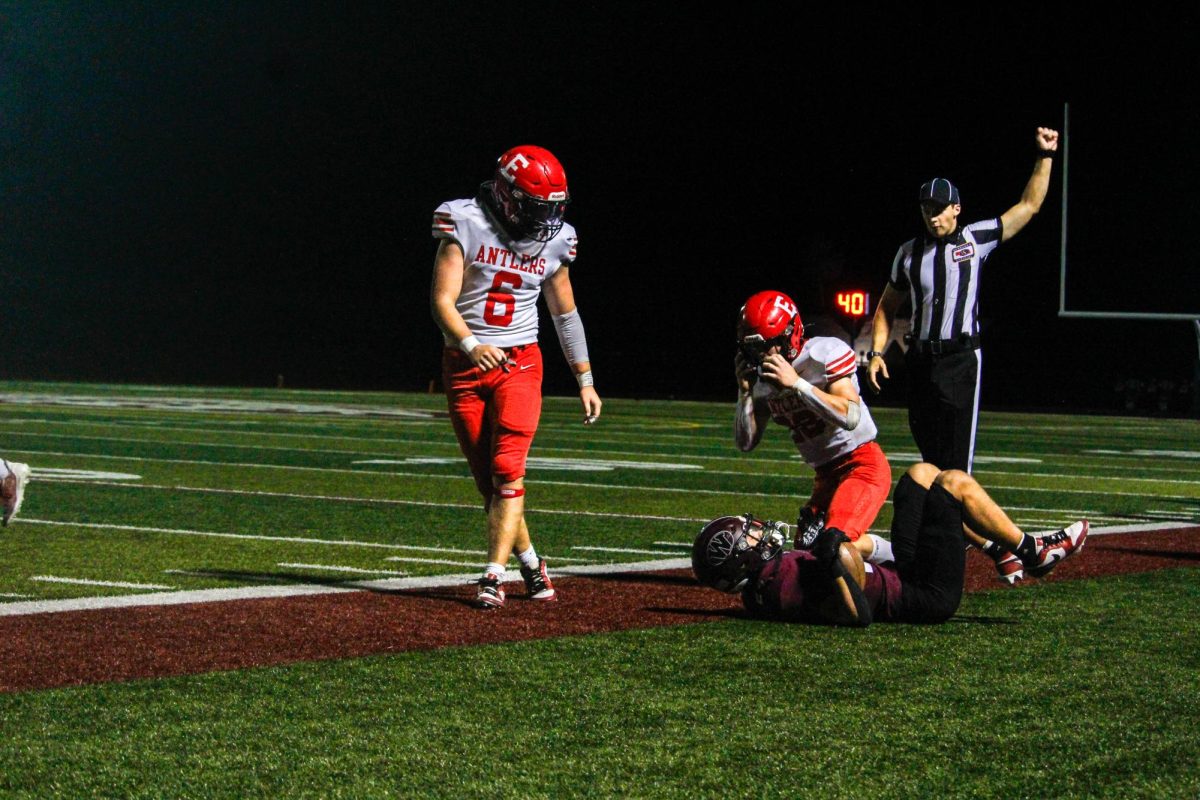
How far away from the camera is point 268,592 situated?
21.4 feet

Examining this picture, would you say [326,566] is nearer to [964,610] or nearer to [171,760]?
[964,610]

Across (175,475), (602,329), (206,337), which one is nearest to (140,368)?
(206,337)

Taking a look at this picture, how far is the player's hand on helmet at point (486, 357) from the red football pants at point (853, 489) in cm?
137

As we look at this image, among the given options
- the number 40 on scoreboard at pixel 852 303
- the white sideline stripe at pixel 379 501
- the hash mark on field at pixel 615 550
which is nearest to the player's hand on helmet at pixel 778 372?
the hash mark on field at pixel 615 550

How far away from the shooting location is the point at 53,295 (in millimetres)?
44125

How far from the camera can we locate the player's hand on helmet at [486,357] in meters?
6.05

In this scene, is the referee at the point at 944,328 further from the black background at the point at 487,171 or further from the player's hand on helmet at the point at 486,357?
the black background at the point at 487,171

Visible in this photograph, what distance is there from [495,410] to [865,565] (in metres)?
1.51

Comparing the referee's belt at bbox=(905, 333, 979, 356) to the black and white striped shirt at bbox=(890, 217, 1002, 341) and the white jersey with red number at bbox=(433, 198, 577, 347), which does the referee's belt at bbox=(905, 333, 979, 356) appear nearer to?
the black and white striped shirt at bbox=(890, 217, 1002, 341)

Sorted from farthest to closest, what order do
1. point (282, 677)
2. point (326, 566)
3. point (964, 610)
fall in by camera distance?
point (326, 566)
point (964, 610)
point (282, 677)

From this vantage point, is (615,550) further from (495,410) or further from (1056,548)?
(1056,548)

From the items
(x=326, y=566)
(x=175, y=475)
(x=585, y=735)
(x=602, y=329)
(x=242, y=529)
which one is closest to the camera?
(x=585, y=735)

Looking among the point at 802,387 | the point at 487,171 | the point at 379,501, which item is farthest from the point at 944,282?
the point at 487,171

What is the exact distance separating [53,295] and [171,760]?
140 ft
